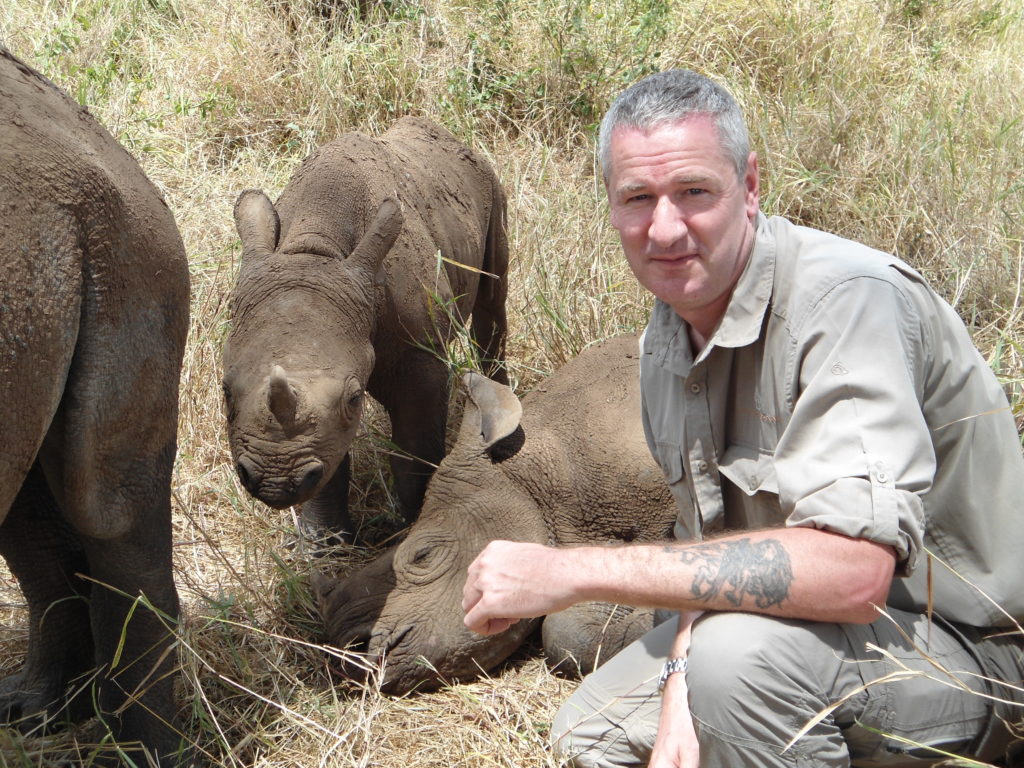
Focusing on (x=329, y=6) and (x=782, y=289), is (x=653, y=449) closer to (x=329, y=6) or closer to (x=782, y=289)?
(x=782, y=289)

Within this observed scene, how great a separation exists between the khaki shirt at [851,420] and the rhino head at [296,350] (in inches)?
51.3

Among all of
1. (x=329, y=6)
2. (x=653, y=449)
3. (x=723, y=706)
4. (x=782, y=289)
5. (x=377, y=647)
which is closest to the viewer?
(x=723, y=706)

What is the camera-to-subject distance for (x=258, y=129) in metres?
7.87

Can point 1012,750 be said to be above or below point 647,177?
below

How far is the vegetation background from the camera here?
398cm

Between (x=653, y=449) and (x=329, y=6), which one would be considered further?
(x=329, y=6)

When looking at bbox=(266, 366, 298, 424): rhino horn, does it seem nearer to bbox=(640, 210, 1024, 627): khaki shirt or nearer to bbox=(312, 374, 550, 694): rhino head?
bbox=(312, 374, 550, 694): rhino head

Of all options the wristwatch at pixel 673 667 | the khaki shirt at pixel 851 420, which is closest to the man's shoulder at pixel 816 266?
the khaki shirt at pixel 851 420

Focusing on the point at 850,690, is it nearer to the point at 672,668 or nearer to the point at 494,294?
the point at 672,668

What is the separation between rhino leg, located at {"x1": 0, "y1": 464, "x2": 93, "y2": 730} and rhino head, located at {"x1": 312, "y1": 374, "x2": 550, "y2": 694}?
85 cm

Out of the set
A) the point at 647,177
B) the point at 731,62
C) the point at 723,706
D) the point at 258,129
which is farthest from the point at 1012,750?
the point at 258,129

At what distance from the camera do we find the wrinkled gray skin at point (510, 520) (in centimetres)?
404

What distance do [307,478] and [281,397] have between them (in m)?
0.33

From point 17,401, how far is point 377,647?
1650mm
